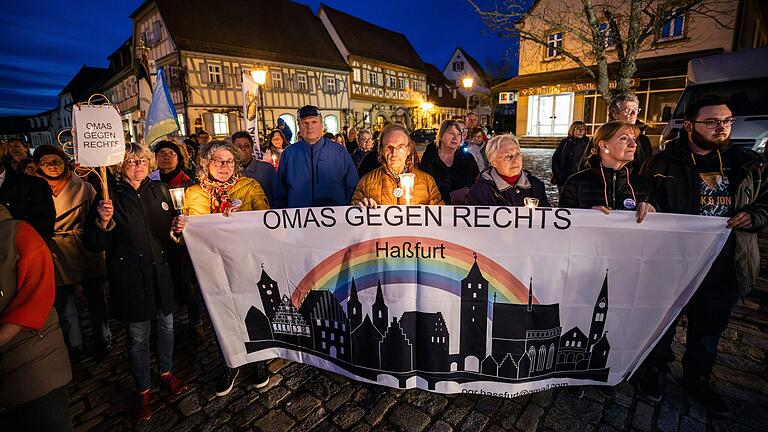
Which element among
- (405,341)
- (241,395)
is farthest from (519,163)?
(241,395)

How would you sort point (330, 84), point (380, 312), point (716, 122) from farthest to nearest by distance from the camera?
point (330, 84), point (380, 312), point (716, 122)

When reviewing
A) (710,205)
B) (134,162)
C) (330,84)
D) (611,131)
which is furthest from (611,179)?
(330,84)

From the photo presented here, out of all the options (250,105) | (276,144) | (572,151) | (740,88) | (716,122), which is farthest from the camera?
(740,88)

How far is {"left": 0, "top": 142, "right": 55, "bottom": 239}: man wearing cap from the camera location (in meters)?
3.11

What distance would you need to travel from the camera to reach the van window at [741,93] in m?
8.03

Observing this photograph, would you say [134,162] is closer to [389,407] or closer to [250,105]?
[389,407]

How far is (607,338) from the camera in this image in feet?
8.80

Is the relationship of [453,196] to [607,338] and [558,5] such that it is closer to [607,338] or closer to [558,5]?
[607,338]

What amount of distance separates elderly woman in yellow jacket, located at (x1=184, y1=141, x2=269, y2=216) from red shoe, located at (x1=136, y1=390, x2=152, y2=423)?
1.45 metres

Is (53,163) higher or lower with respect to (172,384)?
higher

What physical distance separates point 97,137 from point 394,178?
2.22 meters

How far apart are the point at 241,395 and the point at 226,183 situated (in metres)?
1.77

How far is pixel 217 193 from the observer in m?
3.15

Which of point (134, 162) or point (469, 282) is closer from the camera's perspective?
point (469, 282)
